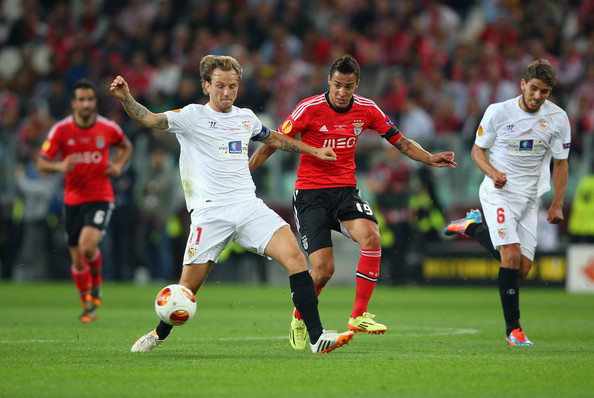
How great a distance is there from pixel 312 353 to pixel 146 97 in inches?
564

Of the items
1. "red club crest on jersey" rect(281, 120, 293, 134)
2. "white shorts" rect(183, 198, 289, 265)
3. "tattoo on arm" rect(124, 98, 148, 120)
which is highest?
"tattoo on arm" rect(124, 98, 148, 120)

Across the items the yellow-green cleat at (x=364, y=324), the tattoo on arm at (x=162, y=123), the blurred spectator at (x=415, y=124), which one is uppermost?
the tattoo on arm at (x=162, y=123)

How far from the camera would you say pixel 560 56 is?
63.8ft

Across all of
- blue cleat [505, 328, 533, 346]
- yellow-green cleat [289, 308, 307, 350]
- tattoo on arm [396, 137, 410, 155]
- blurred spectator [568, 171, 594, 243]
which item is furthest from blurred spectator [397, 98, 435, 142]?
yellow-green cleat [289, 308, 307, 350]

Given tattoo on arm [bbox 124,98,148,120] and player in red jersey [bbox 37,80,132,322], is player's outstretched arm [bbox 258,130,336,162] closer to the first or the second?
tattoo on arm [bbox 124,98,148,120]

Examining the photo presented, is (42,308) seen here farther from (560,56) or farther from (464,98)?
(560,56)

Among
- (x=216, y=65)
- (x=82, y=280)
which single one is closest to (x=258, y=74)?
(x=82, y=280)

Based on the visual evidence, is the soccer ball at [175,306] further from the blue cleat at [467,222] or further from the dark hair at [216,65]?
the blue cleat at [467,222]

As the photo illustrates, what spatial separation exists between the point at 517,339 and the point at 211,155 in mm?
3244

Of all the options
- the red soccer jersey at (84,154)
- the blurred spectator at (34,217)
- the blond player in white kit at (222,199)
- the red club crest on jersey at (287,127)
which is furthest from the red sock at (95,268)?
the blurred spectator at (34,217)

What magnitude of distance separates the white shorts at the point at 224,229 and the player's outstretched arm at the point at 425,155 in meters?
1.73

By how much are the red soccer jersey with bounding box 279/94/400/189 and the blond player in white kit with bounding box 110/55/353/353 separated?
3.47 feet

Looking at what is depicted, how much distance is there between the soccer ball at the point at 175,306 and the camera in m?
7.25

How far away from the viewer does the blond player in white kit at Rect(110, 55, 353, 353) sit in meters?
7.56
